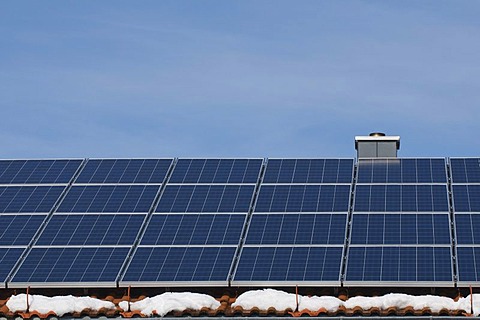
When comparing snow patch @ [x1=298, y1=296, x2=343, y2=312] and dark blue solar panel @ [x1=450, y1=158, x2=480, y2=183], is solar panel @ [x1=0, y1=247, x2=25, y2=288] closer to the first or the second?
snow patch @ [x1=298, y1=296, x2=343, y2=312]

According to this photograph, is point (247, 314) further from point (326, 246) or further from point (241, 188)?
point (241, 188)

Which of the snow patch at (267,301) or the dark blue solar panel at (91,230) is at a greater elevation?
the dark blue solar panel at (91,230)

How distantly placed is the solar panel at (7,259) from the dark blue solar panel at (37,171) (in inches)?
177

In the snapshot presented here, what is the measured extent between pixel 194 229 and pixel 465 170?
7.92 meters

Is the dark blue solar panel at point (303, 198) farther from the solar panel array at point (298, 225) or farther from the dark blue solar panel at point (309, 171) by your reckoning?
the dark blue solar panel at point (309, 171)

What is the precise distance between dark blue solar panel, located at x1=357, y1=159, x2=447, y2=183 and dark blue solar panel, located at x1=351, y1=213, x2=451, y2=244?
253cm

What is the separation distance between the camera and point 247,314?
27906 mm

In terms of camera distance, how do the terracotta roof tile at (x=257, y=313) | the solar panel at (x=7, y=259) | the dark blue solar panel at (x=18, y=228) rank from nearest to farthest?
the terracotta roof tile at (x=257, y=313) < the solar panel at (x=7, y=259) < the dark blue solar panel at (x=18, y=228)

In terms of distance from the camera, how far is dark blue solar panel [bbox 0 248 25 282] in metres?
31.2

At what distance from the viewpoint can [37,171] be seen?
37.7 m

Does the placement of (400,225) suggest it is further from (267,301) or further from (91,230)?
(91,230)

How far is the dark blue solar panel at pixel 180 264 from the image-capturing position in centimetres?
3061

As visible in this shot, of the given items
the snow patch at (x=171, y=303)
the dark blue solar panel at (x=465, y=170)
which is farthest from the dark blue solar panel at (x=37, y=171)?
the dark blue solar panel at (x=465, y=170)

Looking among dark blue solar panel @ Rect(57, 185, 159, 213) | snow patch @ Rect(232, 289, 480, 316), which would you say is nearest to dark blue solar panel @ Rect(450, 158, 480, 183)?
snow patch @ Rect(232, 289, 480, 316)
